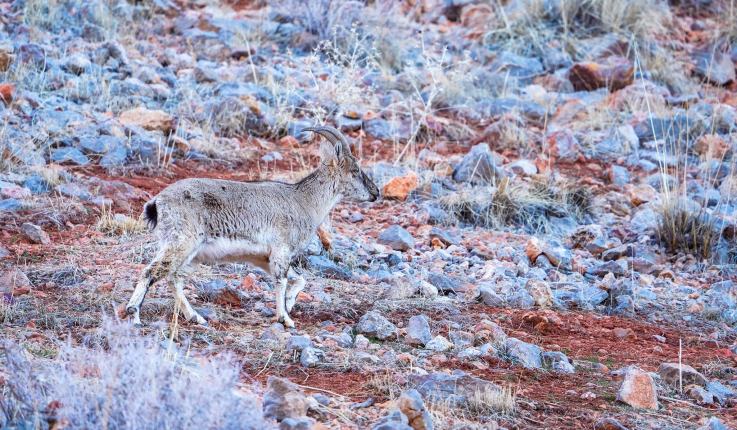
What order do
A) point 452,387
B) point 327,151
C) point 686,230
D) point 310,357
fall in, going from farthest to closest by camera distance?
1. point 686,230
2. point 327,151
3. point 310,357
4. point 452,387

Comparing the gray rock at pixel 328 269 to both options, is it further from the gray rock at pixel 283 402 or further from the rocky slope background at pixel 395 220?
the gray rock at pixel 283 402

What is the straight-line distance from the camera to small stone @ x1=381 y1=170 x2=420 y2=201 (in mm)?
10906

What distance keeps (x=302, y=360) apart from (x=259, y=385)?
61 centimetres

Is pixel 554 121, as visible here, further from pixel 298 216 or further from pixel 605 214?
pixel 298 216

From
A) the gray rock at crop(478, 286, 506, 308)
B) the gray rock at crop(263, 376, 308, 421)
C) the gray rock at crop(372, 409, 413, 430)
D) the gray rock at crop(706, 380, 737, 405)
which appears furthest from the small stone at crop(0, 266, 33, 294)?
the gray rock at crop(706, 380, 737, 405)

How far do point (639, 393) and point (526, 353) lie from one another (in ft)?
2.99

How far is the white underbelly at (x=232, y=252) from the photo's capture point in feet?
22.2

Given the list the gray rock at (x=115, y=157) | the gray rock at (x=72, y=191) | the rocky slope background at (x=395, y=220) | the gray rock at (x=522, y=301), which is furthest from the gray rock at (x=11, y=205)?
the gray rock at (x=522, y=301)

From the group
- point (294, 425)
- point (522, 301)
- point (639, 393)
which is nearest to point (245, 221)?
point (522, 301)

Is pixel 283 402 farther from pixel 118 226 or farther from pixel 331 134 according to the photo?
pixel 118 226

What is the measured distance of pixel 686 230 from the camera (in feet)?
33.2

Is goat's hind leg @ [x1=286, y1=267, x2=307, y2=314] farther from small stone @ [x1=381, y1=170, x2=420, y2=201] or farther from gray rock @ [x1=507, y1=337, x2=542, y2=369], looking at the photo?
small stone @ [x1=381, y1=170, x2=420, y2=201]

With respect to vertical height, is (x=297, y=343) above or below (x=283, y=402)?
below

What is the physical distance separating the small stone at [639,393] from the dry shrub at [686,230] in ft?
16.0
